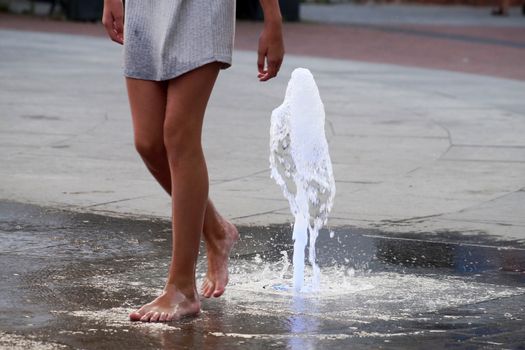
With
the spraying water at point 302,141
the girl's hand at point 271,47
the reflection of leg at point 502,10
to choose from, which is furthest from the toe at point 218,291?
the reflection of leg at point 502,10

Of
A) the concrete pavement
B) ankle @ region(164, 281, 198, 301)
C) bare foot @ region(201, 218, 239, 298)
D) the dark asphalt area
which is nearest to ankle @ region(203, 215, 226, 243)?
Answer: bare foot @ region(201, 218, 239, 298)

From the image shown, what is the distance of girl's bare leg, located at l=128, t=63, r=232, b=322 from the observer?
14.9 feet

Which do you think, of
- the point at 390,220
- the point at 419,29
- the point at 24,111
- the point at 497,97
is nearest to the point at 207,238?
the point at 390,220

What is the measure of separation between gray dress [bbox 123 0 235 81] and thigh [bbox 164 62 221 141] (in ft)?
0.13

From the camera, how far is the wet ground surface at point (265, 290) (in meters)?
4.34

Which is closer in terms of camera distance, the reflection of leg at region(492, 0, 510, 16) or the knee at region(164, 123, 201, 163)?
the knee at region(164, 123, 201, 163)

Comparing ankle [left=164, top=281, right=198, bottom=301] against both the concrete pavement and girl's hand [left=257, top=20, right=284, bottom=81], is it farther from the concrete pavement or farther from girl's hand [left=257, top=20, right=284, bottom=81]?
the concrete pavement

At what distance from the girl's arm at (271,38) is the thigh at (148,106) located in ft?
1.18

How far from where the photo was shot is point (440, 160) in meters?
8.83

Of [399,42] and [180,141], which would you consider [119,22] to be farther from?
[399,42]

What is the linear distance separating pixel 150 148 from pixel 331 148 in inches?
183

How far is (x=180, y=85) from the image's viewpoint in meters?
4.54

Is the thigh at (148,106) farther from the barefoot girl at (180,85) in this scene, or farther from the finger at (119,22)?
the finger at (119,22)

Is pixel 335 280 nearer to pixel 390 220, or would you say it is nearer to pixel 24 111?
pixel 390 220
